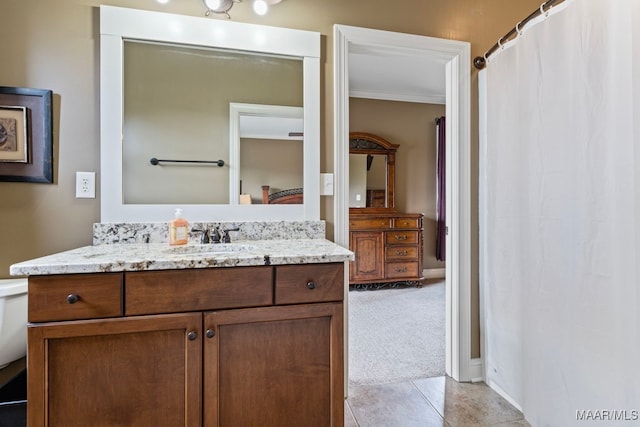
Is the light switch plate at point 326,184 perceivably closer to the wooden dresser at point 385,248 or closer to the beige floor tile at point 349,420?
the beige floor tile at point 349,420

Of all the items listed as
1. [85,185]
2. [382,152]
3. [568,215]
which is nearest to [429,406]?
[568,215]

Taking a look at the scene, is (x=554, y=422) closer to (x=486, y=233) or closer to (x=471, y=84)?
(x=486, y=233)

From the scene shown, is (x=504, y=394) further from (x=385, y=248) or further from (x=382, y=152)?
(x=382, y=152)

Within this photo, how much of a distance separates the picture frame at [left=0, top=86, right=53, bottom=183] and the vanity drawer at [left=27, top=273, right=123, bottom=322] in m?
0.70

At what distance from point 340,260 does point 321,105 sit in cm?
91

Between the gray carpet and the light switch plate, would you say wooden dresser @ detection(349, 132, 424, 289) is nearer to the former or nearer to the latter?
the gray carpet

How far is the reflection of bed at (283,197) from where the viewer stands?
167cm

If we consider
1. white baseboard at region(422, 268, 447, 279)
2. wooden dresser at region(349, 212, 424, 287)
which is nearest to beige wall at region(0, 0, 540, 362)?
wooden dresser at region(349, 212, 424, 287)

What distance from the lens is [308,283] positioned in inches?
45.4

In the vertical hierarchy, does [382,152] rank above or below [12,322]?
above

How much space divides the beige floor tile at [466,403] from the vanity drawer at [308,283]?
0.99 metres

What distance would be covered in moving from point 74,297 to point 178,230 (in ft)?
1.61

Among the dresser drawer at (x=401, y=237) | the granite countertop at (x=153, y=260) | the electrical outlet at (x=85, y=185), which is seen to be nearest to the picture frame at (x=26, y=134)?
the electrical outlet at (x=85, y=185)

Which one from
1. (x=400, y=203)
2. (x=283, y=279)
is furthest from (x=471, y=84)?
(x=400, y=203)
